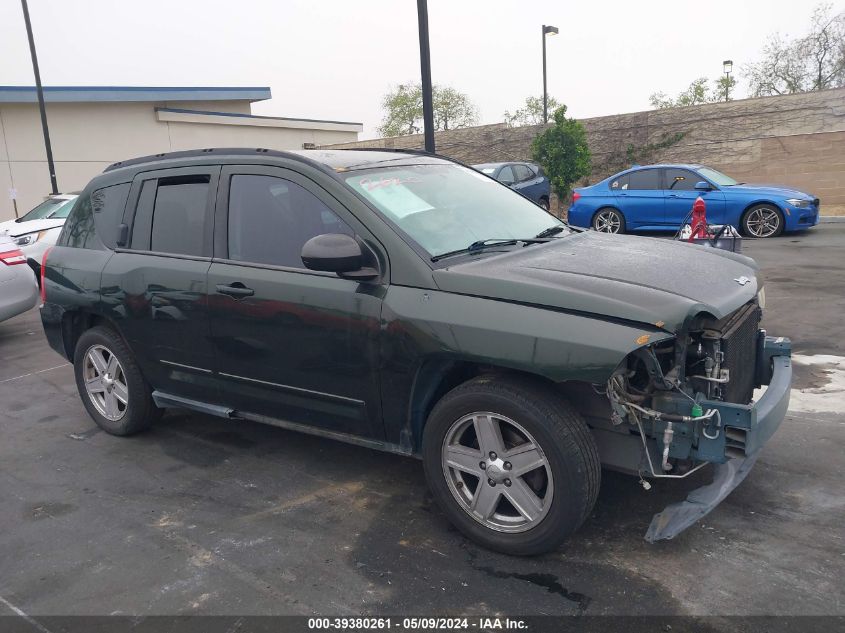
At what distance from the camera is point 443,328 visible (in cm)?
322

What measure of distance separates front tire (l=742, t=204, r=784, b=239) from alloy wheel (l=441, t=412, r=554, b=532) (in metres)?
12.2

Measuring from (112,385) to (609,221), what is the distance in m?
11.9

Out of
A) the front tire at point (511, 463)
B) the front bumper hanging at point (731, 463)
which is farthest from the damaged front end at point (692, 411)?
the front tire at point (511, 463)

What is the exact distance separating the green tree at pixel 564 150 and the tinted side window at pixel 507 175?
12.1ft

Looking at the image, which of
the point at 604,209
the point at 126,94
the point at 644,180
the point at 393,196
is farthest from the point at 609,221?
the point at 126,94

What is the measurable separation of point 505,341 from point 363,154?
1897mm

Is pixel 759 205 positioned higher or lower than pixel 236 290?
lower

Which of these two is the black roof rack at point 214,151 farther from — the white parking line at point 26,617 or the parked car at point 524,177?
the parked car at point 524,177

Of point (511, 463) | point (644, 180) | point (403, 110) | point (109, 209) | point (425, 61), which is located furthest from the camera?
point (403, 110)

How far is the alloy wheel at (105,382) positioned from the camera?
4.91 metres

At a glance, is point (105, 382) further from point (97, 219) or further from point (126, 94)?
point (126, 94)

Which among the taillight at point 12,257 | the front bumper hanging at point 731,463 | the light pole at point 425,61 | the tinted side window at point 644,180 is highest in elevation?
the light pole at point 425,61

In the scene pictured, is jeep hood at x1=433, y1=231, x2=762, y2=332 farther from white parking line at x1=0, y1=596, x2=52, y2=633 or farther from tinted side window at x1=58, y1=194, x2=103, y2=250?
tinted side window at x1=58, y1=194, x2=103, y2=250

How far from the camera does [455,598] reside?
2910 millimetres
